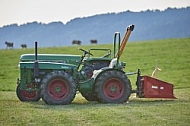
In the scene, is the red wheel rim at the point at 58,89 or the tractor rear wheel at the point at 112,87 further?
the tractor rear wheel at the point at 112,87

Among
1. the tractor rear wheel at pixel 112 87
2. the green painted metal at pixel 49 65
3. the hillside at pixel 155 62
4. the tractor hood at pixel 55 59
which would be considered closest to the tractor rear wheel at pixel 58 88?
the green painted metal at pixel 49 65

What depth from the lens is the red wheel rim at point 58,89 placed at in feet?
50.5

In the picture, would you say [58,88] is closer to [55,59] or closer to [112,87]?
[112,87]

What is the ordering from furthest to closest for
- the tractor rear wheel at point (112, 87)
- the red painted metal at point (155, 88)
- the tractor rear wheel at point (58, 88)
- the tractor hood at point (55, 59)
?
the tractor hood at point (55, 59) < the red painted metal at point (155, 88) < the tractor rear wheel at point (112, 87) < the tractor rear wheel at point (58, 88)

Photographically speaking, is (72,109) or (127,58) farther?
(127,58)

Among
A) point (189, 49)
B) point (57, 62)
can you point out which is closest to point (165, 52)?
point (189, 49)

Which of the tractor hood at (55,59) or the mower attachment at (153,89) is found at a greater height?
the tractor hood at (55,59)

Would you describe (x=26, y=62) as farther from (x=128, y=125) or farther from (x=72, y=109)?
(x=128, y=125)

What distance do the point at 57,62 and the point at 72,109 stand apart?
141 inches

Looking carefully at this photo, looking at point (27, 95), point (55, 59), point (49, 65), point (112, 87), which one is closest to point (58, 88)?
point (49, 65)

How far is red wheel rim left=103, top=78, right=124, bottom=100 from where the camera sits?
15.8m

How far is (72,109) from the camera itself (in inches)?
545

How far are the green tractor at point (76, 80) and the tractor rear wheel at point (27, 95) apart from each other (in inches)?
16.0

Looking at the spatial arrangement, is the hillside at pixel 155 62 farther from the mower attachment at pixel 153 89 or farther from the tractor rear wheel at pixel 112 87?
the tractor rear wheel at pixel 112 87
